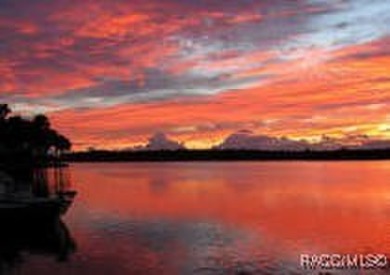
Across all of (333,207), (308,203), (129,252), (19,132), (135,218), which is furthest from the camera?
(19,132)

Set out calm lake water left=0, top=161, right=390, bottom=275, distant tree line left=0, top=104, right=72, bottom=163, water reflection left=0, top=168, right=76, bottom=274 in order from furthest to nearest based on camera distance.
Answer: distant tree line left=0, top=104, right=72, bottom=163 → water reflection left=0, top=168, right=76, bottom=274 → calm lake water left=0, top=161, right=390, bottom=275

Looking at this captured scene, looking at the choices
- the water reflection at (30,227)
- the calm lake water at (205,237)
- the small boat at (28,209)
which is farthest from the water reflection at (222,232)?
→ the small boat at (28,209)

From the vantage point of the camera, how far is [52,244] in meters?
48.4

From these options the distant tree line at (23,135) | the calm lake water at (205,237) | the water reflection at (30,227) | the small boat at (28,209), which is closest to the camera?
the calm lake water at (205,237)

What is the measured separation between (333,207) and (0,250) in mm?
43498

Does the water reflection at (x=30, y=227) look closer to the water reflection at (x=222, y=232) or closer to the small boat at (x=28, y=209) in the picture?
the small boat at (x=28, y=209)

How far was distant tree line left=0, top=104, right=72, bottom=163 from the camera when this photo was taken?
136 meters

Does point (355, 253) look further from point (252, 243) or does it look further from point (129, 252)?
point (129, 252)

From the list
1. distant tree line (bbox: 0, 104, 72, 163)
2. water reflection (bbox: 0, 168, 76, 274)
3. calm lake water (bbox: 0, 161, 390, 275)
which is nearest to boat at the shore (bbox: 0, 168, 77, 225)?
water reflection (bbox: 0, 168, 76, 274)

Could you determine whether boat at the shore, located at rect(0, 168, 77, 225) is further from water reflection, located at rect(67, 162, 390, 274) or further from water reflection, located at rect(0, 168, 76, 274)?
water reflection, located at rect(67, 162, 390, 274)

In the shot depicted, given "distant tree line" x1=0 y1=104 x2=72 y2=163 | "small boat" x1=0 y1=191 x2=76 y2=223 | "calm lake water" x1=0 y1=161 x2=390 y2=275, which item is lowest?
"calm lake water" x1=0 y1=161 x2=390 y2=275

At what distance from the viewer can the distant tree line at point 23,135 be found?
136m

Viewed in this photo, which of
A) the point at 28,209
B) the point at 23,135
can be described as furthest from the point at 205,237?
the point at 23,135

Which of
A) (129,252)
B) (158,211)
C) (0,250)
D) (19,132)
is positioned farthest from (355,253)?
(19,132)
